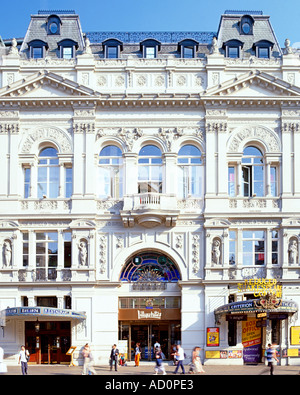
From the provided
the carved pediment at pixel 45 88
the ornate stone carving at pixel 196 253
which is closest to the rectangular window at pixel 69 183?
the carved pediment at pixel 45 88

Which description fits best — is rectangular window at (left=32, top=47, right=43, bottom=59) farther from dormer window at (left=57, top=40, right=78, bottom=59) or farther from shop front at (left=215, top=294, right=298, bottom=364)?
shop front at (left=215, top=294, right=298, bottom=364)

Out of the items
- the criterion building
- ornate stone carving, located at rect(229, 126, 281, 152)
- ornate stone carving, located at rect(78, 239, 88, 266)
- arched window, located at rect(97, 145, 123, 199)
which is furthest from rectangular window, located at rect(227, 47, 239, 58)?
ornate stone carving, located at rect(78, 239, 88, 266)

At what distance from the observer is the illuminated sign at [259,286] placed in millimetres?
39031

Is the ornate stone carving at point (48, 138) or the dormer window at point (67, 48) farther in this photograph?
the dormer window at point (67, 48)

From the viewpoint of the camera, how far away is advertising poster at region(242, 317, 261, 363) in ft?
128

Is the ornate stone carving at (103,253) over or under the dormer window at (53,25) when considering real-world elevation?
under

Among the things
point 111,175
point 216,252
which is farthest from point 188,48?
point 216,252

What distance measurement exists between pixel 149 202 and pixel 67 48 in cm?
1316

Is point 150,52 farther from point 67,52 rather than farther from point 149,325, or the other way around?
point 149,325

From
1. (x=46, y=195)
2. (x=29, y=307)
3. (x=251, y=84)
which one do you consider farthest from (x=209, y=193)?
(x=29, y=307)

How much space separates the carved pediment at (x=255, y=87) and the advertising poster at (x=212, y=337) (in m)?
15.6

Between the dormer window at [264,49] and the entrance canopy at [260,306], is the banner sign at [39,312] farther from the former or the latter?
the dormer window at [264,49]

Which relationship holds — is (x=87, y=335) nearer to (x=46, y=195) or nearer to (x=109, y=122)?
(x=46, y=195)

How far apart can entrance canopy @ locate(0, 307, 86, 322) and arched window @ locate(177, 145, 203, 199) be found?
35.0 feet
